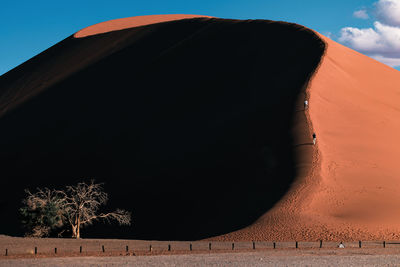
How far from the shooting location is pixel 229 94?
52656mm

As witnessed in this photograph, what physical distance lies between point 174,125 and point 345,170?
57.9 ft

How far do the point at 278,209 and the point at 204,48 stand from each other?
3481 centimetres

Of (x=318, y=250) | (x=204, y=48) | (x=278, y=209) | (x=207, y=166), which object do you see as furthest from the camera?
(x=204, y=48)

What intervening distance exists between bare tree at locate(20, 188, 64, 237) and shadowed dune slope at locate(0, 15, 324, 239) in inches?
188

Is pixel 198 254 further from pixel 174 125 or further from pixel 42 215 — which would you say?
pixel 174 125

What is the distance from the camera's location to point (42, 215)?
1389 inches

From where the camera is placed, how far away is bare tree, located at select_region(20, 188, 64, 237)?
1380 inches

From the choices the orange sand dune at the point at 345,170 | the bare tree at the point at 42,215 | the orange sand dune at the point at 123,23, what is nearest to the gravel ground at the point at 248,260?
the orange sand dune at the point at 345,170

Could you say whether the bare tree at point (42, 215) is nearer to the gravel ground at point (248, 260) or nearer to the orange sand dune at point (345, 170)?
the orange sand dune at point (345, 170)

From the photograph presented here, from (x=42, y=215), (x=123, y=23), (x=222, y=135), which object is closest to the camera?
(x=42, y=215)

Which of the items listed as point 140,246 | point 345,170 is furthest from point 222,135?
point 140,246

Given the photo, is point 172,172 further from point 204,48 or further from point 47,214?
point 204,48

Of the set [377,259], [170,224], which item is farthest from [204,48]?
[377,259]

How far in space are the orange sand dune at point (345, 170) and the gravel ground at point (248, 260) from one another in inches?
234
